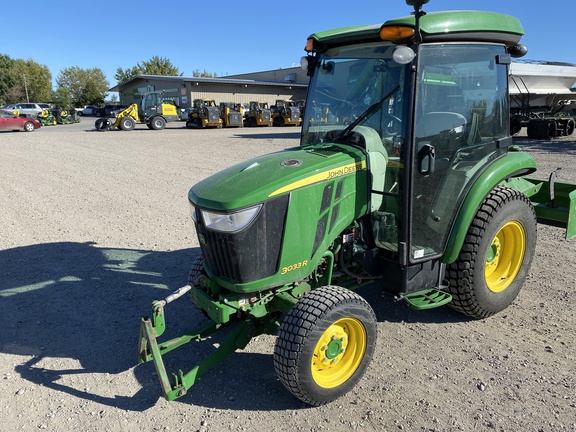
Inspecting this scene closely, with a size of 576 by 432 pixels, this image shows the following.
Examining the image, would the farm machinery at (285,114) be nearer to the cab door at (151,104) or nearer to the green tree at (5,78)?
the cab door at (151,104)

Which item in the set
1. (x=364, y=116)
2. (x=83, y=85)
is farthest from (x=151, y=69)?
(x=364, y=116)

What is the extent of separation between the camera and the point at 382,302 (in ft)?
14.1

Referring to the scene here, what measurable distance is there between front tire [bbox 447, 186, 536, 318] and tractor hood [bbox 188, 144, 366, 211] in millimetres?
1201

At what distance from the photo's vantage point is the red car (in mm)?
25641

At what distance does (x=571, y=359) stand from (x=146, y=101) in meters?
27.2

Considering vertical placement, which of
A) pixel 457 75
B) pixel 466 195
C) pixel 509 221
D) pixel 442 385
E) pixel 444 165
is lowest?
pixel 442 385

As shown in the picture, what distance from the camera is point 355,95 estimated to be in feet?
11.4

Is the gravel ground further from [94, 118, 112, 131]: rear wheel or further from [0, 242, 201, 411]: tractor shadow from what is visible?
[94, 118, 112, 131]: rear wheel

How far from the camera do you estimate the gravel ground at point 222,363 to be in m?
2.88

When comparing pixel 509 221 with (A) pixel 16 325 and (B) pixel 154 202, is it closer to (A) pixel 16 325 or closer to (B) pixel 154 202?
(A) pixel 16 325

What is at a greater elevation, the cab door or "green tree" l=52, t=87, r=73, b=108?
"green tree" l=52, t=87, r=73, b=108

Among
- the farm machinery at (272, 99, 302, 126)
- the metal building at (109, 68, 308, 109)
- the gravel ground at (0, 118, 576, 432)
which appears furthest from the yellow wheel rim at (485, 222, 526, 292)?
the metal building at (109, 68, 308, 109)

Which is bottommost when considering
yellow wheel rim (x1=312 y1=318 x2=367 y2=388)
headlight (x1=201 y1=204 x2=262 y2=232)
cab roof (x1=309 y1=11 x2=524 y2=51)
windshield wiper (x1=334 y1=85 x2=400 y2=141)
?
yellow wheel rim (x1=312 y1=318 x2=367 y2=388)

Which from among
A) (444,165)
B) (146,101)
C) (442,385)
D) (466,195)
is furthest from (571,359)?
(146,101)
